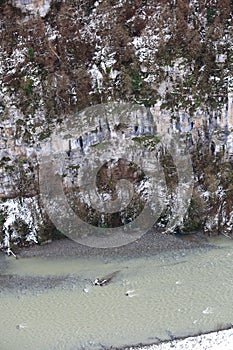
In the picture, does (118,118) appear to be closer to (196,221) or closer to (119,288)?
(196,221)

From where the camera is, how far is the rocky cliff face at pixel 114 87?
2558 cm

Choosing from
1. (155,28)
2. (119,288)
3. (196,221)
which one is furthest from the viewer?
(155,28)

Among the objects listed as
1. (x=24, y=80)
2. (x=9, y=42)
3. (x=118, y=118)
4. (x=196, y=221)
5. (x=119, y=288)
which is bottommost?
(x=119, y=288)

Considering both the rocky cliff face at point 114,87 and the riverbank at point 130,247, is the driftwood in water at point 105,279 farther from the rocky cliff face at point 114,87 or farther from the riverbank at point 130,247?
the rocky cliff face at point 114,87

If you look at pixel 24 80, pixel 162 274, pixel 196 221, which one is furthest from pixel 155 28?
pixel 162 274

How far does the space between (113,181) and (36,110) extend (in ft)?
16.2

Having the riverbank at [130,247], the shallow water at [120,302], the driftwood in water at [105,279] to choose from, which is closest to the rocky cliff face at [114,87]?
the riverbank at [130,247]

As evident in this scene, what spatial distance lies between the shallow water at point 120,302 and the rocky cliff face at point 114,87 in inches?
77.6

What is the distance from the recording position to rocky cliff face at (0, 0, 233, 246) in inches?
1007

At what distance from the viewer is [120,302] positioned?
22094mm

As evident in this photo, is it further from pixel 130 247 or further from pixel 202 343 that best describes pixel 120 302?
pixel 202 343

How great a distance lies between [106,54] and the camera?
1051 inches

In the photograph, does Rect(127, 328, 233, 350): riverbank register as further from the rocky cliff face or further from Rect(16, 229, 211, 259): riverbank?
the rocky cliff face

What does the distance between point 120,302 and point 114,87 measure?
33.3 ft
